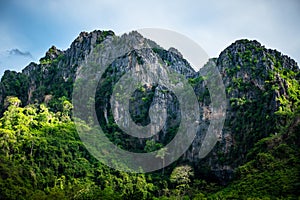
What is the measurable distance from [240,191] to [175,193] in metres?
8.58

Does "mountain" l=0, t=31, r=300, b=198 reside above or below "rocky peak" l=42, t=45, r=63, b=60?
below

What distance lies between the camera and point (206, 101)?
44.4 meters

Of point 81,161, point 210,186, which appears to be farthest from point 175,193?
point 81,161

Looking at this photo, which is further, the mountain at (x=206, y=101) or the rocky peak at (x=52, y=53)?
the rocky peak at (x=52, y=53)

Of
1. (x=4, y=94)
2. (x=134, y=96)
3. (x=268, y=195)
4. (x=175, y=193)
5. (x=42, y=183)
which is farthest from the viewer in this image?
(x=4, y=94)

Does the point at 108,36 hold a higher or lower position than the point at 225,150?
higher

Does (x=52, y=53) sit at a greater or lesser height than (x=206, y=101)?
greater

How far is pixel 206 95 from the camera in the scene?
148 ft

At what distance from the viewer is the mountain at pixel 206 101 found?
3161 centimetres

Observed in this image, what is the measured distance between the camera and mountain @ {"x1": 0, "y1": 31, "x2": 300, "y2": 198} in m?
31.6

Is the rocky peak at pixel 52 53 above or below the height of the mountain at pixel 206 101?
above

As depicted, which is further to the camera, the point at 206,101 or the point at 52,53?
the point at 52,53

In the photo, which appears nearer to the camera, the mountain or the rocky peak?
the mountain

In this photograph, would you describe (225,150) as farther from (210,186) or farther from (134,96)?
(134,96)
